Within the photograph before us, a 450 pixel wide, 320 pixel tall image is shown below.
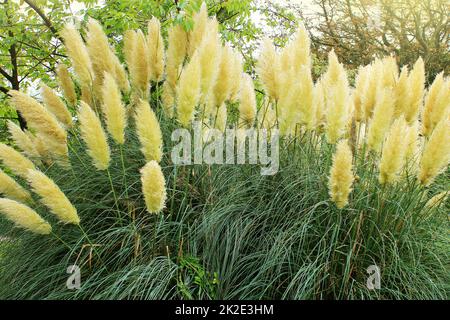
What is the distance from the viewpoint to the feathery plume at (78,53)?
3490mm

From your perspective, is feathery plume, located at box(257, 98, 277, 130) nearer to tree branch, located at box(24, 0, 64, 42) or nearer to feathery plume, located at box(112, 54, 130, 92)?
feathery plume, located at box(112, 54, 130, 92)

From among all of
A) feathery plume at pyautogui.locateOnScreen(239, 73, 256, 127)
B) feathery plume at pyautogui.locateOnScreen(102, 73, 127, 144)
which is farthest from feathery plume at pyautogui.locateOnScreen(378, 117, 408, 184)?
feathery plume at pyautogui.locateOnScreen(102, 73, 127, 144)

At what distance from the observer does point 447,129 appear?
258 centimetres

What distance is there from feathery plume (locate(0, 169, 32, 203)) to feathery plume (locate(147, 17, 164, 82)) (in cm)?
119

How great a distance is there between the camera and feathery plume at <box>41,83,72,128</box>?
11.3ft

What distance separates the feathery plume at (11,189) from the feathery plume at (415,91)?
2.55m

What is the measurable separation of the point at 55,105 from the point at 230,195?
1.37 metres

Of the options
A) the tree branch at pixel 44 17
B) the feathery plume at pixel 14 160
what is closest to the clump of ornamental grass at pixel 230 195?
the feathery plume at pixel 14 160

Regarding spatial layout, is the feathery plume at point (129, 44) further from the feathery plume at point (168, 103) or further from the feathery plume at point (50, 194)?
the feathery plume at point (50, 194)

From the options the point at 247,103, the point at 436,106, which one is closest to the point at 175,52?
the point at 247,103

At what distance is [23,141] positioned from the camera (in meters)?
3.62

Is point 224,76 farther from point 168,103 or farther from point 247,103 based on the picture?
point 168,103
